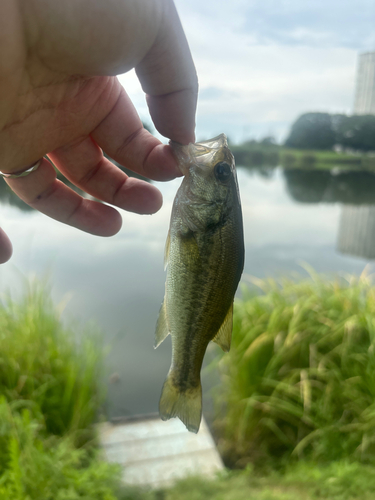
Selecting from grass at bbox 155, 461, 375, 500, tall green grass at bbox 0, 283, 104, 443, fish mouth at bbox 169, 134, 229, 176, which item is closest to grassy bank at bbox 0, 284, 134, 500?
tall green grass at bbox 0, 283, 104, 443

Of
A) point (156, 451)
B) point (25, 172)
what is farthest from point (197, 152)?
point (156, 451)

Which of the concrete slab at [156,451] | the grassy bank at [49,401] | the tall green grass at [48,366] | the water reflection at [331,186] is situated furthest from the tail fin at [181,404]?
the water reflection at [331,186]

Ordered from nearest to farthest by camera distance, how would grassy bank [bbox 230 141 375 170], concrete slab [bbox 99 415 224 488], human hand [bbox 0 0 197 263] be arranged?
human hand [bbox 0 0 197 263] → concrete slab [bbox 99 415 224 488] → grassy bank [bbox 230 141 375 170]

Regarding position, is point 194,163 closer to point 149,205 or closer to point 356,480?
point 149,205

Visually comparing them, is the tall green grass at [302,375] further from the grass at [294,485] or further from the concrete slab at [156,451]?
the concrete slab at [156,451]

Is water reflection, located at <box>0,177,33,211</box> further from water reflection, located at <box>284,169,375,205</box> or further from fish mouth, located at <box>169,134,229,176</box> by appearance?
water reflection, located at <box>284,169,375,205</box>

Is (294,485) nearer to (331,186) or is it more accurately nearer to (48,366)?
(48,366)
